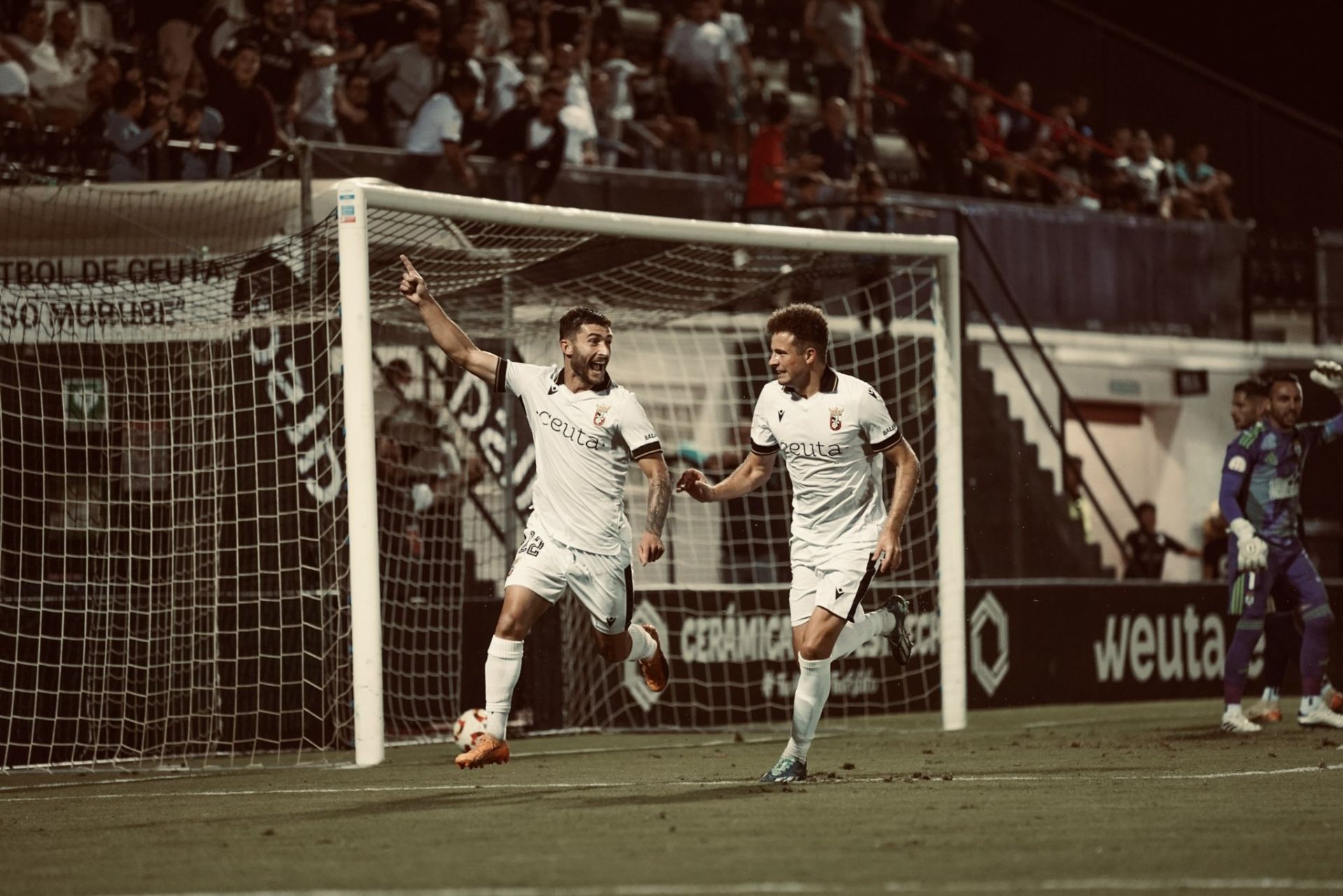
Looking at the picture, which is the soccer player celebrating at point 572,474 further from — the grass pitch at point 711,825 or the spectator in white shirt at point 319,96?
the spectator in white shirt at point 319,96

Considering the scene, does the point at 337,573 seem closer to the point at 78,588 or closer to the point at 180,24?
the point at 78,588

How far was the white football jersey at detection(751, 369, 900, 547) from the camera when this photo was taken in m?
9.01

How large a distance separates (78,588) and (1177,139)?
696 inches

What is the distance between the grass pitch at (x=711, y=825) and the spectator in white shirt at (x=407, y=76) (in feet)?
22.4

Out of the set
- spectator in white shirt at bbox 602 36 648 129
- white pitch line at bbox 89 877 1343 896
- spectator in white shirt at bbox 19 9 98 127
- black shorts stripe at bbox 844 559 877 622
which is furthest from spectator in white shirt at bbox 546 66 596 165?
white pitch line at bbox 89 877 1343 896

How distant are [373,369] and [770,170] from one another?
6941 mm

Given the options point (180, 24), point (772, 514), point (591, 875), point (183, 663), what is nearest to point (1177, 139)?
point (772, 514)

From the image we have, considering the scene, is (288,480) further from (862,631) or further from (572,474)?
(862,631)

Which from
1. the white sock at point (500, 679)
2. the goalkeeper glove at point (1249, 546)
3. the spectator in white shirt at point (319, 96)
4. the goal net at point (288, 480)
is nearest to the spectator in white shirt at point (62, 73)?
the spectator in white shirt at point (319, 96)

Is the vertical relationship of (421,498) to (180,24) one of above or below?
below

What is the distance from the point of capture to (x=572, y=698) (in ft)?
47.0

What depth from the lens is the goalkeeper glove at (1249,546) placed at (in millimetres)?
12398

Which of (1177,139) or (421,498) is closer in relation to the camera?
(421,498)

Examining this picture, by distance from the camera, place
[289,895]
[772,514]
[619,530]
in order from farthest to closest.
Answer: [772,514], [619,530], [289,895]
